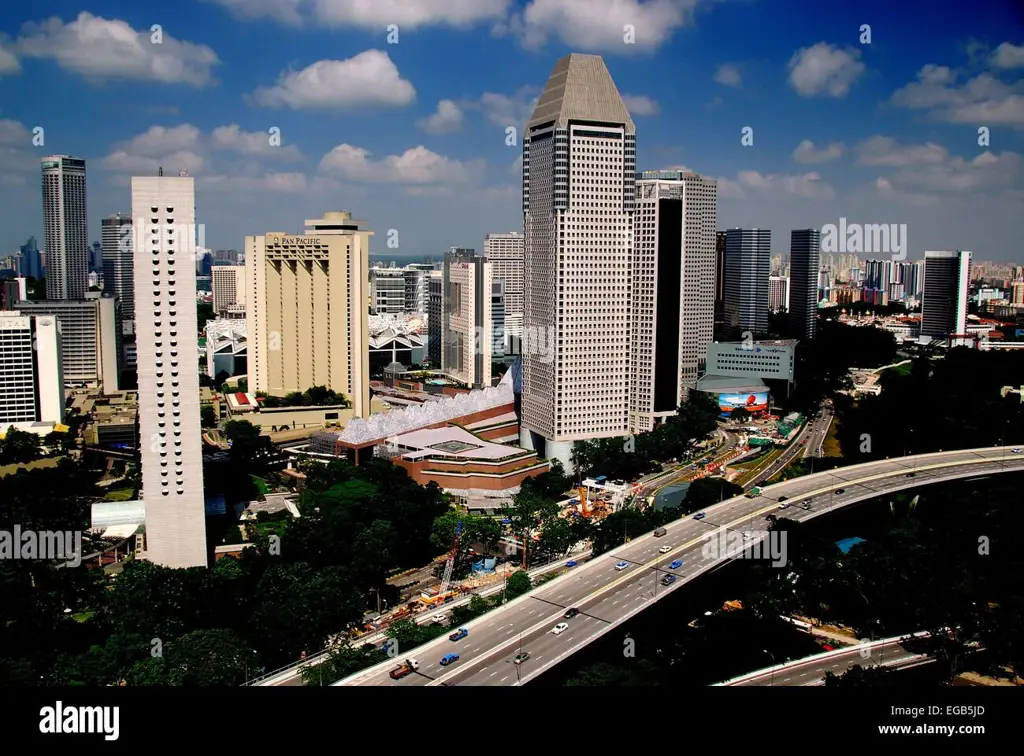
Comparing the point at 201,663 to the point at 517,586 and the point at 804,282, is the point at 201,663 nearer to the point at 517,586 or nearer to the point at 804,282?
the point at 517,586

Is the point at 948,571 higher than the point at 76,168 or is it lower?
lower

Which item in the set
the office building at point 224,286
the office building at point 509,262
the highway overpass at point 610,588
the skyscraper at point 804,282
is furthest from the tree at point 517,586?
the office building at point 224,286

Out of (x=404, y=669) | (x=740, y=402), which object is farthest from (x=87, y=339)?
(x=404, y=669)

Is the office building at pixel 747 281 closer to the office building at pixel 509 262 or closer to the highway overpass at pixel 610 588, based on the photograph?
the office building at pixel 509 262

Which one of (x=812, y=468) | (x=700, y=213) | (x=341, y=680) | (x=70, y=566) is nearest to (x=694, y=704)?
(x=341, y=680)

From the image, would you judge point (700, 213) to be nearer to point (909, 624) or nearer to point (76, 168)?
point (909, 624)

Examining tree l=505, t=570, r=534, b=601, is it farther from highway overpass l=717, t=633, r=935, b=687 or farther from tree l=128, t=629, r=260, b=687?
Result: tree l=128, t=629, r=260, b=687
